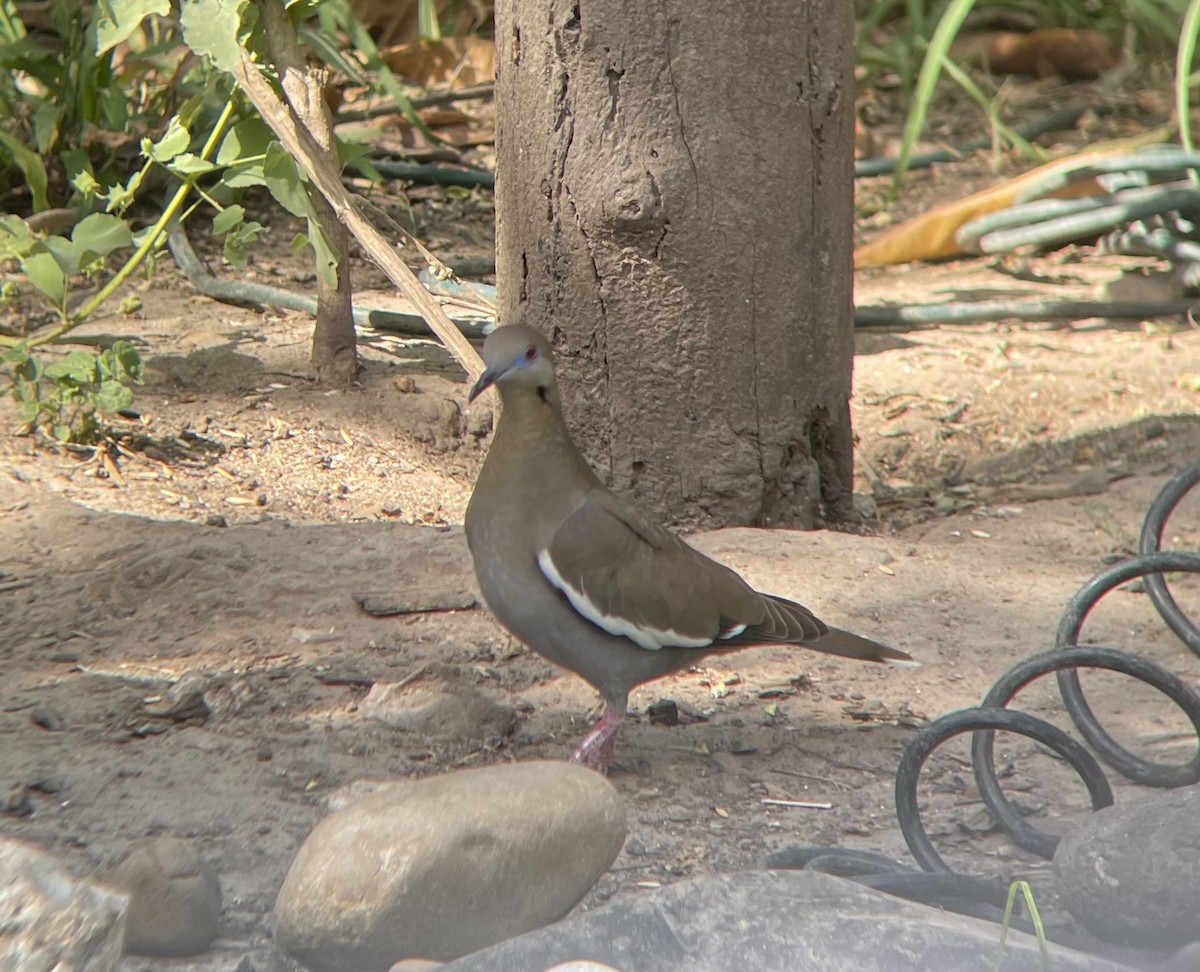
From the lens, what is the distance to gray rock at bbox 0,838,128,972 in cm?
160

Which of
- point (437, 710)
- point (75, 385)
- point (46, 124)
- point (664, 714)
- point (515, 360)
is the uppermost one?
point (46, 124)

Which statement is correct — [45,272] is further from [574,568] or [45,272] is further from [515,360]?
[574,568]

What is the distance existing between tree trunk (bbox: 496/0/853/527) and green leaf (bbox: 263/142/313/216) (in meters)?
0.48

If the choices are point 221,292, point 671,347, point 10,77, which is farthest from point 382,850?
point 10,77

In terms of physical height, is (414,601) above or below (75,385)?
below

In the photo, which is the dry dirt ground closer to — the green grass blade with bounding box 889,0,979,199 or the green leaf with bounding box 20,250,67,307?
the green leaf with bounding box 20,250,67,307

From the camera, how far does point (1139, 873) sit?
1.81m

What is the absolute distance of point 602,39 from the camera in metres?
3.23

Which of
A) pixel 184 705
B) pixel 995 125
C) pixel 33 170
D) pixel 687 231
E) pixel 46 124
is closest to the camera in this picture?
pixel 184 705

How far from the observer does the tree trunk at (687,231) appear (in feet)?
10.7

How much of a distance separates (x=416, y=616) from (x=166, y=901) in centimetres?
122

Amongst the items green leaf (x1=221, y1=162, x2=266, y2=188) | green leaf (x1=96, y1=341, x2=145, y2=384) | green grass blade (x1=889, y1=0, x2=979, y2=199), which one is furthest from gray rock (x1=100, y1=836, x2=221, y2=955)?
green grass blade (x1=889, y1=0, x2=979, y2=199)

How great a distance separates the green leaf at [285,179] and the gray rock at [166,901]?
2033mm

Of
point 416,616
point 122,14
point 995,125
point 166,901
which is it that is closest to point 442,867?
point 166,901
